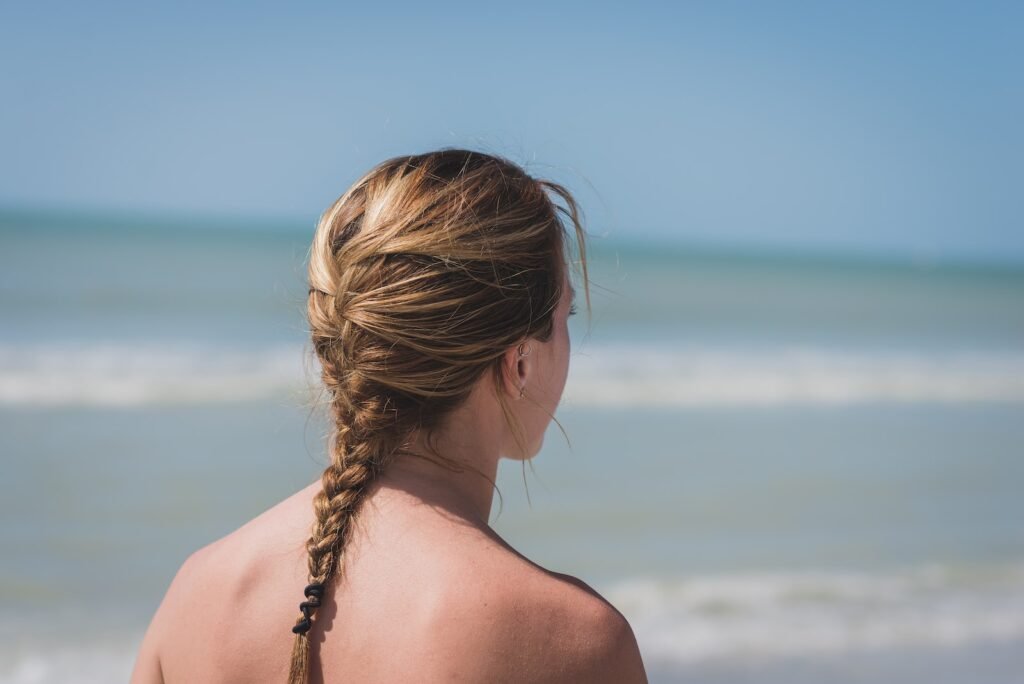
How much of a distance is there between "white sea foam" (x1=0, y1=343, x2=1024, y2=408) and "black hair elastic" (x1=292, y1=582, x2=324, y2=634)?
7945 millimetres

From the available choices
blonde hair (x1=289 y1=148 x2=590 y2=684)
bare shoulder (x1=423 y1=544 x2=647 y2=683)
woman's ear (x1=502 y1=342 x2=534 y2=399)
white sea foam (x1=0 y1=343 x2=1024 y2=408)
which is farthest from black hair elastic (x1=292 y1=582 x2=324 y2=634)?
white sea foam (x1=0 y1=343 x2=1024 y2=408)

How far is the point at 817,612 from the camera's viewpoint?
455 cm

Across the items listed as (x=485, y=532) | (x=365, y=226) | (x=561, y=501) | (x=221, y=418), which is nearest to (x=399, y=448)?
(x=485, y=532)

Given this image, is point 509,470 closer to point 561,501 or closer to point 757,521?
point 561,501

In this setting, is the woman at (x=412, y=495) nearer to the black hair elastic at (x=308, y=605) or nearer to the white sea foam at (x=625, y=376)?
the black hair elastic at (x=308, y=605)

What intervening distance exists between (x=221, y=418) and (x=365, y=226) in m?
7.28

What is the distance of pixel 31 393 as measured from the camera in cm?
860

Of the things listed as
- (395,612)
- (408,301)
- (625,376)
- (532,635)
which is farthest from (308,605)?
(625,376)

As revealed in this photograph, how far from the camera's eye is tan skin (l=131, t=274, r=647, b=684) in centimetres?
119

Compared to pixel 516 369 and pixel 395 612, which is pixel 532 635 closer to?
pixel 395 612

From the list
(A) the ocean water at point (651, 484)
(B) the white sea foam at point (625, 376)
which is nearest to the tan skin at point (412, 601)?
(A) the ocean water at point (651, 484)

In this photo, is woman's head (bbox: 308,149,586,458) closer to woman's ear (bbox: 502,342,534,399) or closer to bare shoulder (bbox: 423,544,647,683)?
woman's ear (bbox: 502,342,534,399)

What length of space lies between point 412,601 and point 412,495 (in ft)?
0.54

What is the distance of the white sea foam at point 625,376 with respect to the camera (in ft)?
30.1
